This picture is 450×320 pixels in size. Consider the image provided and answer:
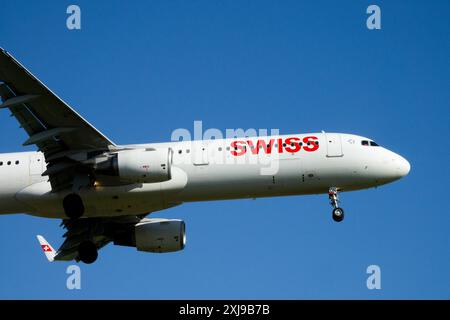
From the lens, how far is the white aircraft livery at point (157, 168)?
1419 inches

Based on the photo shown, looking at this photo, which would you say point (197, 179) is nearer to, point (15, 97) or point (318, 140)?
point (318, 140)

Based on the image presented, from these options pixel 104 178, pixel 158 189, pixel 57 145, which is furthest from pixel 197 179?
pixel 57 145

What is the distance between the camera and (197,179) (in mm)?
37625

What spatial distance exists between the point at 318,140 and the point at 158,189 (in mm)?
7866

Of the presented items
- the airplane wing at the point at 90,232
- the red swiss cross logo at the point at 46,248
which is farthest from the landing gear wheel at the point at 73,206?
the red swiss cross logo at the point at 46,248

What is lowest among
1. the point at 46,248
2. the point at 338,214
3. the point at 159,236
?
the point at 46,248

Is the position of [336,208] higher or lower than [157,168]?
lower

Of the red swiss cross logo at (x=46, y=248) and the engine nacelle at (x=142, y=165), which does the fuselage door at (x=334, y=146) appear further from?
the red swiss cross logo at (x=46, y=248)

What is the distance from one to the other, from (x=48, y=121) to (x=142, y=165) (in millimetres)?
4582

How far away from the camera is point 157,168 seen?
35.7 m

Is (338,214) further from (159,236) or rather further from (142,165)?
(142,165)

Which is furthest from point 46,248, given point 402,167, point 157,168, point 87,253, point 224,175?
point 402,167

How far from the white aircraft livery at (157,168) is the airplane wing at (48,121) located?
0.04m

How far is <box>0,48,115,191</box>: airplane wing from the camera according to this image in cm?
3438
